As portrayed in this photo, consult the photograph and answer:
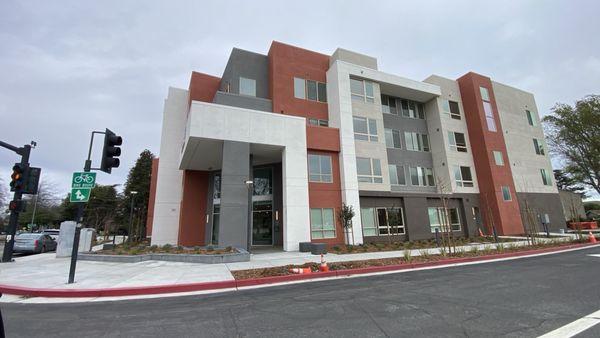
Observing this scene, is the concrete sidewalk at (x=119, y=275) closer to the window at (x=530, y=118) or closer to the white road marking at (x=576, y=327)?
the white road marking at (x=576, y=327)

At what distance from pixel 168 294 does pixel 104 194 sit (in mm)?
60676

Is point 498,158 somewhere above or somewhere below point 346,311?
above

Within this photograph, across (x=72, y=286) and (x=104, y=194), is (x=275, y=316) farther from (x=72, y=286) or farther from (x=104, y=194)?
(x=104, y=194)

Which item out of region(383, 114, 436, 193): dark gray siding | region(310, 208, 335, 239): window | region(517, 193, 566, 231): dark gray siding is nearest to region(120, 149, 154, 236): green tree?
region(310, 208, 335, 239): window

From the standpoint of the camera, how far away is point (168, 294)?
316 inches

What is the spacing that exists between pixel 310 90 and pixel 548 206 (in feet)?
90.4

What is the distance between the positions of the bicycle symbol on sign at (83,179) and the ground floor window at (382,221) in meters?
17.3

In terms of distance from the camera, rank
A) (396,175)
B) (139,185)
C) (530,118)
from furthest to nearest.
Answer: (139,185) < (530,118) < (396,175)

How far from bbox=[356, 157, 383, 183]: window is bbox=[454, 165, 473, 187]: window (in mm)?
8532

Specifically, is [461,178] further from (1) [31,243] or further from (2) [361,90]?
(1) [31,243]

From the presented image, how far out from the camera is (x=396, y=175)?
24.9 m

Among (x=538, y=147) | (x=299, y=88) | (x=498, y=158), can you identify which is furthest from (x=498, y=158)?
(x=299, y=88)

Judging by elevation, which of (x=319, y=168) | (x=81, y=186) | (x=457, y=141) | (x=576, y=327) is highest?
(x=457, y=141)

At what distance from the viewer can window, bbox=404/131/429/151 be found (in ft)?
88.4
